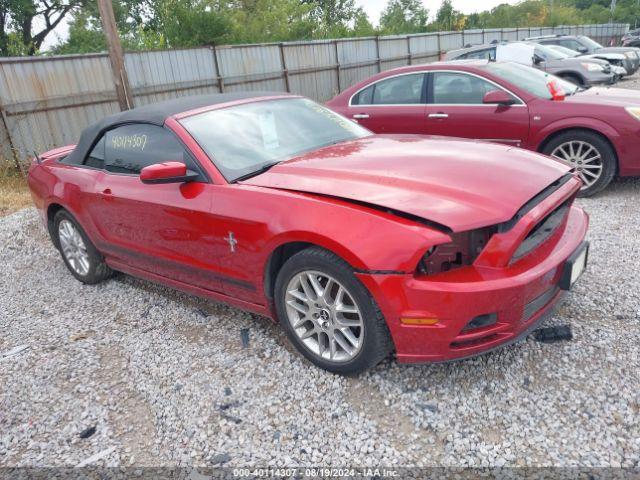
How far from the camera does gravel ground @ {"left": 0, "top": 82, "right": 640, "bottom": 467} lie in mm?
2402

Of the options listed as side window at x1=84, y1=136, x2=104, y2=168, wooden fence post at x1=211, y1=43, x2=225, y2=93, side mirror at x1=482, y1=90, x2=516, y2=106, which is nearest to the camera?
side window at x1=84, y1=136, x2=104, y2=168

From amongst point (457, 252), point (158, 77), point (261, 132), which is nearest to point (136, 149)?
point (261, 132)

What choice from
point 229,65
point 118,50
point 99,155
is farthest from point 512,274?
point 229,65

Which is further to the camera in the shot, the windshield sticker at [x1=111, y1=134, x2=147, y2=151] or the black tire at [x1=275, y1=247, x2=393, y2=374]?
the windshield sticker at [x1=111, y1=134, x2=147, y2=151]

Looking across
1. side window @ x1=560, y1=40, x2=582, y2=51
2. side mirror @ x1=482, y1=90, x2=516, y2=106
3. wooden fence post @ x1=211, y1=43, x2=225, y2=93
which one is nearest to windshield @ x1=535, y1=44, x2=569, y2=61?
side window @ x1=560, y1=40, x2=582, y2=51

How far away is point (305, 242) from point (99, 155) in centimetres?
229

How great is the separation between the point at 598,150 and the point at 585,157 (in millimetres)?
Result: 148

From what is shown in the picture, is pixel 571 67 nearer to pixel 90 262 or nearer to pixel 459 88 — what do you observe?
pixel 459 88

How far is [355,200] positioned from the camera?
2.67 meters

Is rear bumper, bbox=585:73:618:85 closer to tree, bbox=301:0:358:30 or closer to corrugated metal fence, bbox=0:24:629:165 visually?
corrugated metal fence, bbox=0:24:629:165

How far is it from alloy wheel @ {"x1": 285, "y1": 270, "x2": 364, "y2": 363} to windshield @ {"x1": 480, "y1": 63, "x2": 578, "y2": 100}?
14.2ft

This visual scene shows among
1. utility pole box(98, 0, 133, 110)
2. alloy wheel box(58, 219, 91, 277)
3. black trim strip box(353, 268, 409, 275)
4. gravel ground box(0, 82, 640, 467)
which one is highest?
utility pole box(98, 0, 133, 110)

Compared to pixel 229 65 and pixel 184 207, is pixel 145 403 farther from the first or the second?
pixel 229 65

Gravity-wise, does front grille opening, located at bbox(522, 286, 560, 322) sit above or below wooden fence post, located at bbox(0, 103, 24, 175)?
below
